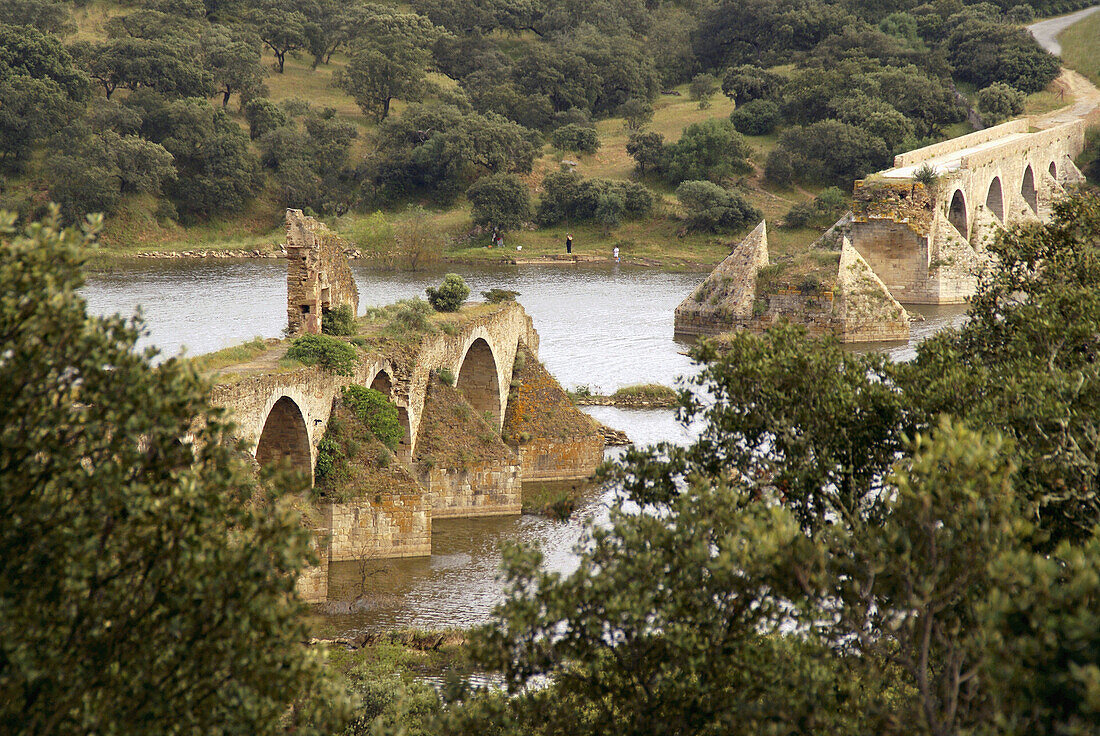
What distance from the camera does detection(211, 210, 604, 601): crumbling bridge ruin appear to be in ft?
71.2

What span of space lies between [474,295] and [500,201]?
19.4m

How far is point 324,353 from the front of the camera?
22.9 meters

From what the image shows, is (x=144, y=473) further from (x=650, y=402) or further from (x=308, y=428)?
(x=650, y=402)

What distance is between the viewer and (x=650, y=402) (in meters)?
39.0

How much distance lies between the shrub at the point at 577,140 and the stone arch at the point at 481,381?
53881mm

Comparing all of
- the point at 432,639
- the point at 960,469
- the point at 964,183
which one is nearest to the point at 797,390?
the point at 960,469

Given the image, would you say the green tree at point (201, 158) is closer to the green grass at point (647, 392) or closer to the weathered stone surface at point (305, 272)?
the green grass at point (647, 392)

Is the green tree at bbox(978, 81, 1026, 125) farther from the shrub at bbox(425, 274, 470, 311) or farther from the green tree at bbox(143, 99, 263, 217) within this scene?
the shrub at bbox(425, 274, 470, 311)

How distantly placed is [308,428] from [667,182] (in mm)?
59023

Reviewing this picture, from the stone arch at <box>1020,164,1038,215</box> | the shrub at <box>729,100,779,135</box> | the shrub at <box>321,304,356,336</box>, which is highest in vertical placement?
the shrub at <box>729,100,779,135</box>

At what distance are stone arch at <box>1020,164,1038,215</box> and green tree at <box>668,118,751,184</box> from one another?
18.3m

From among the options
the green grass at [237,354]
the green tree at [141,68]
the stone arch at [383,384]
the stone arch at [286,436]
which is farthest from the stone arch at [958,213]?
the green tree at [141,68]

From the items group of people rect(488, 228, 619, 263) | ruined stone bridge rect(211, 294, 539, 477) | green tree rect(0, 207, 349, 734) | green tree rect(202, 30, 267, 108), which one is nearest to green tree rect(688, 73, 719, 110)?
group of people rect(488, 228, 619, 263)

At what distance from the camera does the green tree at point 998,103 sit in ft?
269
